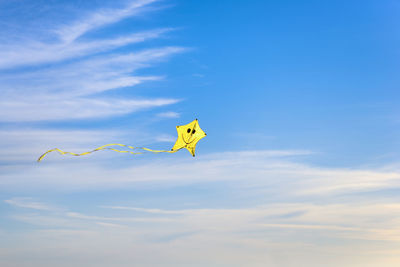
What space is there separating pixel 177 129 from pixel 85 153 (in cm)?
881

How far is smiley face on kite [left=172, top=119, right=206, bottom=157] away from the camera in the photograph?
34.1 meters

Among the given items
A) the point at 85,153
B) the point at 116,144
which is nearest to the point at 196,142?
the point at 116,144

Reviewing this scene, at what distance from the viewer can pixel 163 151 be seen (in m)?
30.8

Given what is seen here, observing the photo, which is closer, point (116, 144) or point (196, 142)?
point (116, 144)

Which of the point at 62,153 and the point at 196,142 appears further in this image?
the point at 196,142

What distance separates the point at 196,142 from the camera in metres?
34.4

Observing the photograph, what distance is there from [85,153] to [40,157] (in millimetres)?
4287

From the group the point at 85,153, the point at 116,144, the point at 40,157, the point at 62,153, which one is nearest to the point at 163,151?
the point at 116,144

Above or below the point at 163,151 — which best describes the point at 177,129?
above

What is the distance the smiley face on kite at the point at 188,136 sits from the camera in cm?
3409

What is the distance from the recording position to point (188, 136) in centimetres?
3428

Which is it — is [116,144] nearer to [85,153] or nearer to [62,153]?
[85,153]

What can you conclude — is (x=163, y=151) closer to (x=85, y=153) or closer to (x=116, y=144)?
(x=116, y=144)

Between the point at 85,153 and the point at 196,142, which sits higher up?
the point at 196,142
